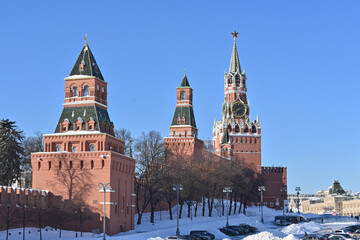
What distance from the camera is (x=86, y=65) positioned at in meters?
75.1

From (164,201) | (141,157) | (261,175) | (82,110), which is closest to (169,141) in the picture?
(164,201)

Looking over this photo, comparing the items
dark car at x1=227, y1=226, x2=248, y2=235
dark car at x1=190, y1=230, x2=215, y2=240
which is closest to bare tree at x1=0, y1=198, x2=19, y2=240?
dark car at x1=190, y1=230, x2=215, y2=240

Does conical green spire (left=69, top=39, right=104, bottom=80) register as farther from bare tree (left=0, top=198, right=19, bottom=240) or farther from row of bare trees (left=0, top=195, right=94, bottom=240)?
bare tree (left=0, top=198, right=19, bottom=240)

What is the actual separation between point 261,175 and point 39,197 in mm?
99742

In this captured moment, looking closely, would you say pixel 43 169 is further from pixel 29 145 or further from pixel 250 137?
pixel 250 137

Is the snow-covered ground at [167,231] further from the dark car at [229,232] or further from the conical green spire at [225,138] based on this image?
the conical green spire at [225,138]

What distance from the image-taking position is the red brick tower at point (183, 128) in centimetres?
11331

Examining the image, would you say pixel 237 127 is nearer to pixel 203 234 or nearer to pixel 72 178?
pixel 72 178

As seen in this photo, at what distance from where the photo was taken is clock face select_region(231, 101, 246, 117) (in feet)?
548

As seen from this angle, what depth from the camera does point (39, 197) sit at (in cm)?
6738

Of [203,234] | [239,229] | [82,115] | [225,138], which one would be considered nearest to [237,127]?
[225,138]

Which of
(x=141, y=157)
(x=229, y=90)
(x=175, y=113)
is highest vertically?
(x=229, y=90)

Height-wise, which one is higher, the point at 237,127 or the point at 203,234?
the point at 237,127

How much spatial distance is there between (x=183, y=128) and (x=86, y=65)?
4096 centimetres
